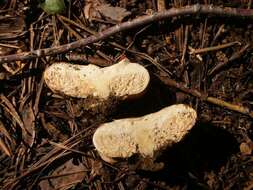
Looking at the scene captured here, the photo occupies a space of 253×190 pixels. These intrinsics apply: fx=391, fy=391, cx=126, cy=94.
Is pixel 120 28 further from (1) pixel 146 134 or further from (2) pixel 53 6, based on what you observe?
(1) pixel 146 134

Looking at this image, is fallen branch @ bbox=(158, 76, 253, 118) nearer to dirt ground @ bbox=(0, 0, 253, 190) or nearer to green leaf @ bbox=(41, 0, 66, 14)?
dirt ground @ bbox=(0, 0, 253, 190)

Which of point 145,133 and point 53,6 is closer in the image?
point 145,133

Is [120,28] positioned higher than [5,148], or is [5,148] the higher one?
[120,28]

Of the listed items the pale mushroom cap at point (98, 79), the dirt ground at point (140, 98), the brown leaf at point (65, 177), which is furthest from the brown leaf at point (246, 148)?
the brown leaf at point (65, 177)

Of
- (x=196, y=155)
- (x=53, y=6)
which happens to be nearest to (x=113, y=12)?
(x=53, y=6)

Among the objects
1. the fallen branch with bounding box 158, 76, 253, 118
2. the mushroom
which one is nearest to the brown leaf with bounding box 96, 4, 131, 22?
the fallen branch with bounding box 158, 76, 253, 118

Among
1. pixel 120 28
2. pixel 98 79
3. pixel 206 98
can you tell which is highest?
pixel 120 28

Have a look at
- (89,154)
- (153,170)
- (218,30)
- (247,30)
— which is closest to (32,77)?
(89,154)
